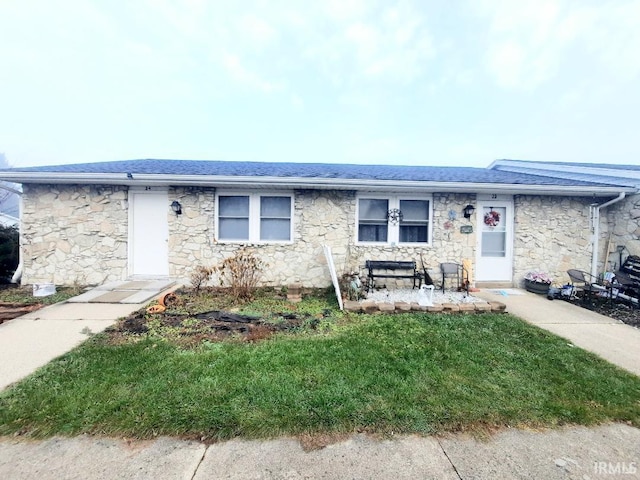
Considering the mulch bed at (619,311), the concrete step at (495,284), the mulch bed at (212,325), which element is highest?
the concrete step at (495,284)

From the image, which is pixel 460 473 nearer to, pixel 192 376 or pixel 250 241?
pixel 192 376

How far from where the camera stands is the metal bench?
257 inches

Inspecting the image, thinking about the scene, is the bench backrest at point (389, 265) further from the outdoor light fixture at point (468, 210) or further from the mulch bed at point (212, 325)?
the mulch bed at point (212, 325)

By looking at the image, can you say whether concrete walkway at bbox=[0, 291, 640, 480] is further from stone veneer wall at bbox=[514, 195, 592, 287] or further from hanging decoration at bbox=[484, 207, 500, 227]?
stone veneer wall at bbox=[514, 195, 592, 287]

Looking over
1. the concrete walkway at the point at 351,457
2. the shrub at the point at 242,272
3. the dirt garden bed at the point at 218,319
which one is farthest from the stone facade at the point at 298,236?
the concrete walkway at the point at 351,457

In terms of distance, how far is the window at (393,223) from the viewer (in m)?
6.99

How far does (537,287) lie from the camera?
6.62 m

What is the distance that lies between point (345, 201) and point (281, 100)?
1298cm

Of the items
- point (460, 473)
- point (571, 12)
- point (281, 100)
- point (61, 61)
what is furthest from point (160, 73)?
point (460, 473)

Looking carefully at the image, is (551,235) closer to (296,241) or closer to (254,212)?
(296,241)

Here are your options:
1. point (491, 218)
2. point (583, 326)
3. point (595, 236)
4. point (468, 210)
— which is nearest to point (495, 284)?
point (491, 218)

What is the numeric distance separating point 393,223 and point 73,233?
796 cm

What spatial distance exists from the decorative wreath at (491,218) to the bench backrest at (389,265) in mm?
2347

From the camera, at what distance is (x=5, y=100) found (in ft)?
61.3
